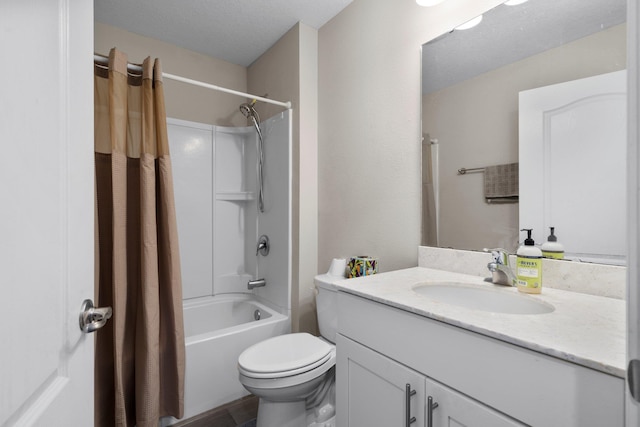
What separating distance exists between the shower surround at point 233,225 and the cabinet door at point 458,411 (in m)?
1.32

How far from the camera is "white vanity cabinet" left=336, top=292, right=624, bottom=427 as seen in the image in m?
0.57

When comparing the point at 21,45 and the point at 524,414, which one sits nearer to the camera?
the point at 21,45

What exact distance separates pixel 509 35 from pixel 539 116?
0.36m

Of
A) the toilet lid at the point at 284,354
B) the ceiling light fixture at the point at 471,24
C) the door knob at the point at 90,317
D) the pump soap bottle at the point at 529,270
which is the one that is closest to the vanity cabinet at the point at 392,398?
the toilet lid at the point at 284,354

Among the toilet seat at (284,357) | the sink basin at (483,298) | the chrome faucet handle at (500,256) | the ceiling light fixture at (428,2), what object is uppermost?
the ceiling light fixture at (428,2)

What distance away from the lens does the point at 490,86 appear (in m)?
1.24

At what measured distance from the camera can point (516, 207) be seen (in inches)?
45.1

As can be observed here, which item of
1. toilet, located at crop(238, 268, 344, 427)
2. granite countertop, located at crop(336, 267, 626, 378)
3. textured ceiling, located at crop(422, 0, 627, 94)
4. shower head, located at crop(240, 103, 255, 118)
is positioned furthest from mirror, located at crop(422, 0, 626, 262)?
shower head, located at crop(240, 103, 255, 118)

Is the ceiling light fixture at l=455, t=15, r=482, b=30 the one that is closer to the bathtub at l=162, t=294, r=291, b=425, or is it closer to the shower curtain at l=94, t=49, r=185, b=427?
the shower curtain at l=94, t=49, r=185, b=427

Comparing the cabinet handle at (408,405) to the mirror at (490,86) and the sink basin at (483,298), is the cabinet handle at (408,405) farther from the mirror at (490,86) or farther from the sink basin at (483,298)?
the mirror at (490,86)

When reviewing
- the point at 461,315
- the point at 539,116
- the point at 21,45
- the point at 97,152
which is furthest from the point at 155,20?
the point at 461,315

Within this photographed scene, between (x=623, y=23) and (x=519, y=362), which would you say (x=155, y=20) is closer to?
(x=623, y=23)

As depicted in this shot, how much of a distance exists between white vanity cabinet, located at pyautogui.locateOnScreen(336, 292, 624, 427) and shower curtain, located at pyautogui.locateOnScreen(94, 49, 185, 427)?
95cm

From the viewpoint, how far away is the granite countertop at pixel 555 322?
57 centimetres
